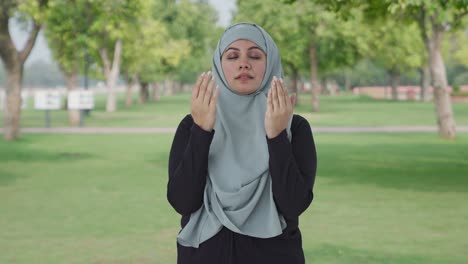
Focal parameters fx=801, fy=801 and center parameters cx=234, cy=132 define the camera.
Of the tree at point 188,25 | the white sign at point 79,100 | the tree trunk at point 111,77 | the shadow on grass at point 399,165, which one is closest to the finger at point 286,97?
the shadow on grass at point 399,165

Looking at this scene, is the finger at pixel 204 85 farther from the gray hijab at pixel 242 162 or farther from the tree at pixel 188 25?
the tree at pixel 188 25

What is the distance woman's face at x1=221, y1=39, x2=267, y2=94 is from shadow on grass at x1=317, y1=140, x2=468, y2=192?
991cm

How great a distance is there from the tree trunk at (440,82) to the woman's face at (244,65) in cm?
2054

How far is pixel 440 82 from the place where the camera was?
23.1m

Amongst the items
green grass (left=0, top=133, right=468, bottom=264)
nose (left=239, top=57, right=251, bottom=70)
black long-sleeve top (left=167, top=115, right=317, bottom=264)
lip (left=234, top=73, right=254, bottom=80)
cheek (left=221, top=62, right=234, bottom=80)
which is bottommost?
green grass (left=0, top=133, right=468, bottom=264)

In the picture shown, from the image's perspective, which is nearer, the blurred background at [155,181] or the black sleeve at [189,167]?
the black sleeve at [189,167]

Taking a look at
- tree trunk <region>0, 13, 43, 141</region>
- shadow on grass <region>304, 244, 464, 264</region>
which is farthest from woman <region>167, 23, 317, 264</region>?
tree trunk <region>0, 13, 43, 141</region>

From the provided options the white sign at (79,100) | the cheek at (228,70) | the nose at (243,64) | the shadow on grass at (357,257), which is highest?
the nose at (243,64)

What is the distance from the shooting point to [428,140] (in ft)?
74.8

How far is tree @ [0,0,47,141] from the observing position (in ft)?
73.3

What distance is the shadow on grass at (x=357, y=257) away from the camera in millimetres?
7645

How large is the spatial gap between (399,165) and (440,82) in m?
7.54

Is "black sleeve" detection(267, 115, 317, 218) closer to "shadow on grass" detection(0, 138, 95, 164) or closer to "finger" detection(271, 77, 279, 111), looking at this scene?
"finger" detection(271, 77, 279, 111)

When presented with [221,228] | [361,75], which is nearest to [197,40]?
[361,75]
